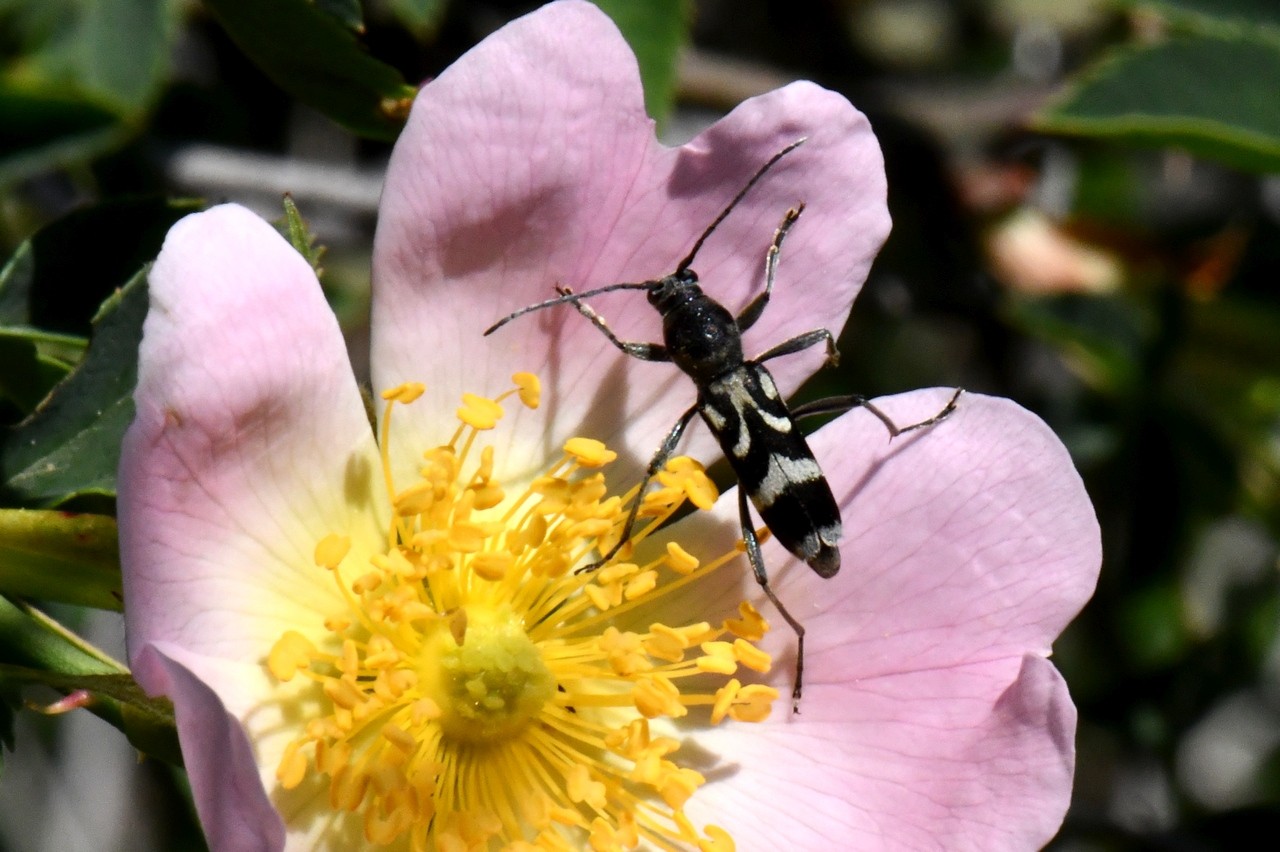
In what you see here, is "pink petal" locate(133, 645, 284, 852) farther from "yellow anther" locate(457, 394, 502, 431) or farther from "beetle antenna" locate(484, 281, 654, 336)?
"beetle antenna" locate(484, 281, 654, 336)

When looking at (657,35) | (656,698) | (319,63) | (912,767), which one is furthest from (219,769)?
(657,35)

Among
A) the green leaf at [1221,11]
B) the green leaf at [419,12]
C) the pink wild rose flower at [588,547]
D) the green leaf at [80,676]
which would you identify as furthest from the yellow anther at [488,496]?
the green leaf at [1221,11]

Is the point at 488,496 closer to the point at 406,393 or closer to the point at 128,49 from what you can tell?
the point at 406,393

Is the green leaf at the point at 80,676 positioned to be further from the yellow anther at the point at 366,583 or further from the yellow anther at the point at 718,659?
the yellow anther at the point at 718,659

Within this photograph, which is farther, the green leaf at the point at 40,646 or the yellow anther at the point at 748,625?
the yellow anther at the point at 748,625

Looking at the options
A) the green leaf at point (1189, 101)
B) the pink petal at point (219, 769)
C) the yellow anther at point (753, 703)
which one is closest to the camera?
the pink petal at point (219, 769)

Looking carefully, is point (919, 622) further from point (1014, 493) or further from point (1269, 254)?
point (1269, 254)

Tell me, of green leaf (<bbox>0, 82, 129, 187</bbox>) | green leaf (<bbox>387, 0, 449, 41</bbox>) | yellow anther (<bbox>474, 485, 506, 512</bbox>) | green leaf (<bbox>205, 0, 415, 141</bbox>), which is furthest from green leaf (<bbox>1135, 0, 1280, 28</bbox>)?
green leaf (<bbox>0, 82, 129, 187</bbox>)
